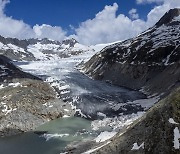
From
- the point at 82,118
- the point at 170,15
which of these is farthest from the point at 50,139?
the point at 170,15

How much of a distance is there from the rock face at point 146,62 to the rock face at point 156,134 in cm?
5079

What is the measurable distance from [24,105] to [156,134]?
46.0 metres

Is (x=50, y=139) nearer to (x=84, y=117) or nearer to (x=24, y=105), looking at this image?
(x=84, y=117)

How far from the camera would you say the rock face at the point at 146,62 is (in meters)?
99.0

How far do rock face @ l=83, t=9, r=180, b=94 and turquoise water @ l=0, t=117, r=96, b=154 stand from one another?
96.7 feet

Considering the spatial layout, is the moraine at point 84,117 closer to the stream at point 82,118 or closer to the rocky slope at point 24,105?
the stream at point 82,118

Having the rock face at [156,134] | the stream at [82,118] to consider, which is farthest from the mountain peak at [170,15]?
the rock face at [156,134]

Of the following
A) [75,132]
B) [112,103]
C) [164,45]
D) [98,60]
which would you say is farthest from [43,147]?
[98,60]

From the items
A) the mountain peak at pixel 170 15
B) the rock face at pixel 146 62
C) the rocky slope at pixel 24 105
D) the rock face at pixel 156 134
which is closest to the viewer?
the rock face at pixel 156 134

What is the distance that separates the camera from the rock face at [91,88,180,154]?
35156 millimetres

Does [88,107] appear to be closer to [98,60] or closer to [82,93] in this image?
[82,93]

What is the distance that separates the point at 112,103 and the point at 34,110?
65.4ft

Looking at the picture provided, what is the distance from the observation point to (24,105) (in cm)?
7762

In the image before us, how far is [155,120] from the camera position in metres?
38.0
